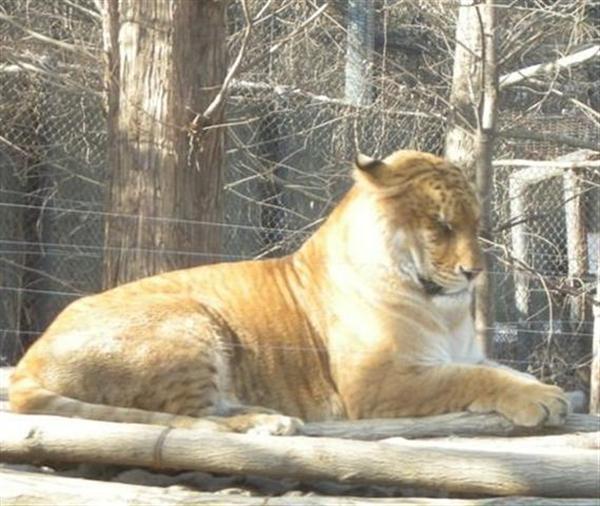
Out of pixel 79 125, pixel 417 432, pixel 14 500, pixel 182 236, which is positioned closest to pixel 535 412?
pixel 417 432

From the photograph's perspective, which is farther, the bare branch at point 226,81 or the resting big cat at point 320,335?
the bare branch at point 226,81

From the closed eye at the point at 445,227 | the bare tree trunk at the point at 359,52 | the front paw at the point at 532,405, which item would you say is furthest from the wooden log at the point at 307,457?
the bare tree trunk at the point at 359,52

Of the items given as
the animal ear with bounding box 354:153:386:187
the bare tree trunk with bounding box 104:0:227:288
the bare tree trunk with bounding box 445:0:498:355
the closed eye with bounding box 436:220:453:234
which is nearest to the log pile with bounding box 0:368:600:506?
the closed eye with bounding box 436:220:453:234

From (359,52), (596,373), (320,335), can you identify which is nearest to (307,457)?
(320,335)

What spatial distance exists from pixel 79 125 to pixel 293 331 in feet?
15.2

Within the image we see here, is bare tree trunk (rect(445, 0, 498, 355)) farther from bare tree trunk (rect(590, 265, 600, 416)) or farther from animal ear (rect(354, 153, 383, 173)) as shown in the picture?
animal ear (rect(354, 153, 383, 173))

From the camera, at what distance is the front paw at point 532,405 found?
13.6ft

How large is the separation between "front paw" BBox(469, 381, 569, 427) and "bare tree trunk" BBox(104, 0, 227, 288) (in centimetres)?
197

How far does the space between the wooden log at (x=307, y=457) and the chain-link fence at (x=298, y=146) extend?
4256mm

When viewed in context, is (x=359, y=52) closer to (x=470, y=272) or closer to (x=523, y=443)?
(x=470, y=272)

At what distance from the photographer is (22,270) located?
8992mm

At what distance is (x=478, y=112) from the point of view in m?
6.70

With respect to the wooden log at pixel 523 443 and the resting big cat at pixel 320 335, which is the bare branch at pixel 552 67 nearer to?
the resting big cat at pixel 320 335

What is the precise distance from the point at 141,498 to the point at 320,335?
1.25 metres
